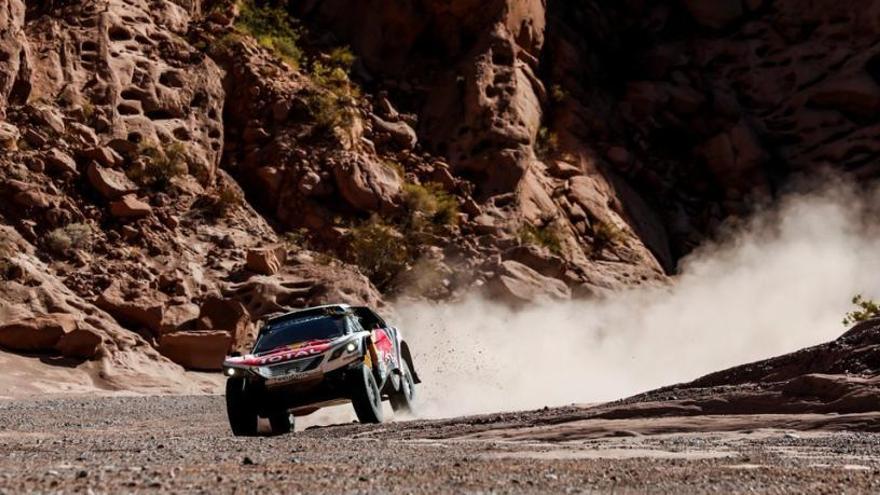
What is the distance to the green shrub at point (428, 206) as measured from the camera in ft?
114

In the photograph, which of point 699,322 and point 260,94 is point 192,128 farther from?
point 699,322

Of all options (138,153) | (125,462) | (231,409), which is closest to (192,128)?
(138,153)

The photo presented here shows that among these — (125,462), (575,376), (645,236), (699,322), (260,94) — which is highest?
(260,94)

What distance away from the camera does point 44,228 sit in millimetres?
28641

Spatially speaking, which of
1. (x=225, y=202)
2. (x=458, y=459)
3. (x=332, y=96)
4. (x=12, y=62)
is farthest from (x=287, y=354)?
(x=332, y=96)

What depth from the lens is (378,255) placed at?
3247 centimetres

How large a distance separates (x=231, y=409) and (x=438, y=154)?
25288mm

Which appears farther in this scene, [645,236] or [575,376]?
[645,236]

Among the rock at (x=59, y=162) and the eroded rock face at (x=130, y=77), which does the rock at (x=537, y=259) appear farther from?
the rock at (x=59, y=162)

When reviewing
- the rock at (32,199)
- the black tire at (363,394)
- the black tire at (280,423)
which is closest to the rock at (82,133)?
the rock at (32,199)

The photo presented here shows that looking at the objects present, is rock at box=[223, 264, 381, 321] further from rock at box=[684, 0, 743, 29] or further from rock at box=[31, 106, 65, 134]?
rock at box=[684, 0, 743, 29]

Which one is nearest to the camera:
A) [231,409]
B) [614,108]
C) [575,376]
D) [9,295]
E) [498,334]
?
[231,409]

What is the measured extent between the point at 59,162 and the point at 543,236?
15144 millimetres

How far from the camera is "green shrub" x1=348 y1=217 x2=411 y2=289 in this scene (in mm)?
32487
